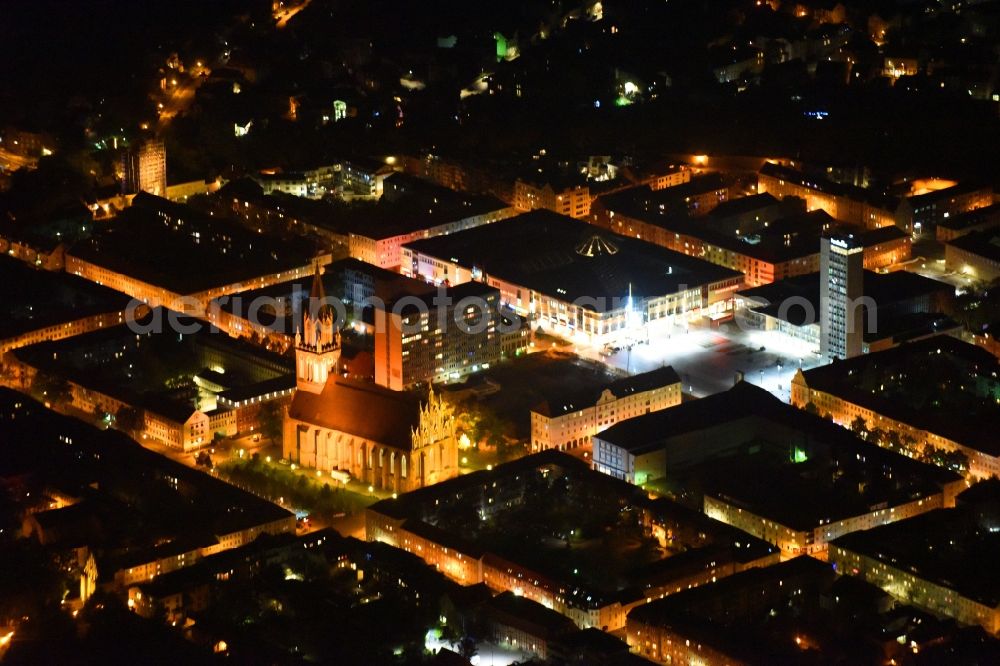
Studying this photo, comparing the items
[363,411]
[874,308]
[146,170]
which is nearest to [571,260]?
[874,308]

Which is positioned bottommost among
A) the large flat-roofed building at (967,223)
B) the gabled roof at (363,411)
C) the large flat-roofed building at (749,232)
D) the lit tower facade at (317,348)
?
the large flat-roofed building at (749,232)

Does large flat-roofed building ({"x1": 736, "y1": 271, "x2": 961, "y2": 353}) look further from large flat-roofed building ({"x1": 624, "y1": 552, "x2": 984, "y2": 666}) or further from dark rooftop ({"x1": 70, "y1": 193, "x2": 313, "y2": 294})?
large flat-roofed building ({"x1": 624, "y1": 552, "x2": 984, "y2": 666})

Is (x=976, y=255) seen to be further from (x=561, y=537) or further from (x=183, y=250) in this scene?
(x=183, y=250)

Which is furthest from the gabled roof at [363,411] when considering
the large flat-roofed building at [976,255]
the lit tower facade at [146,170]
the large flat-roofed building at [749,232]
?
the lit tower facade at [146,170]

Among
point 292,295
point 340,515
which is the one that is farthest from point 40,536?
point 292,295

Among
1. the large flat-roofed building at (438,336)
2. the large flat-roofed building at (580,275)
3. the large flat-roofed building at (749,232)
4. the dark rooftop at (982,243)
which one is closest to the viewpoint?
the large flat-roofed building at (438,336)

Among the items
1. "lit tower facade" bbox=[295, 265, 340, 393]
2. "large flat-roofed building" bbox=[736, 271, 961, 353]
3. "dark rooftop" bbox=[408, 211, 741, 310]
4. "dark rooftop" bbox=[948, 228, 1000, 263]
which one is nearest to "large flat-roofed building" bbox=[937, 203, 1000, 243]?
"dark rooftop" bbox=[948, 228, 1000, 263]

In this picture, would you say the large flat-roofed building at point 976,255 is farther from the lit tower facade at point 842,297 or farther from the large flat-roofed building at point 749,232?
the lit tower facade at point 842,297
